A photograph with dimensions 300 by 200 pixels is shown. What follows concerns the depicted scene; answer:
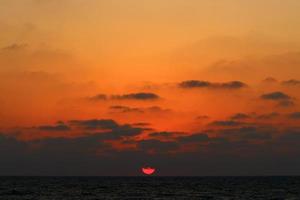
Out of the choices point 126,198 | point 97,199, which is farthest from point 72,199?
point 126,198

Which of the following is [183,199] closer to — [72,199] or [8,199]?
[72,199]

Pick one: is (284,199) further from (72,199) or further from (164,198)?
(72,199)

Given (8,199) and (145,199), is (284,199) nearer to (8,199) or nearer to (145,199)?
(145,199)

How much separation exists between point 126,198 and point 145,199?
240 inches

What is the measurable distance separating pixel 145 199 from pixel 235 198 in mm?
20669

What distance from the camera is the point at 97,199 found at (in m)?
106

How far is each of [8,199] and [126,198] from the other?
25874mm

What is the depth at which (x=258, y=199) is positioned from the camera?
110m

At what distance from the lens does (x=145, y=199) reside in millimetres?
106375

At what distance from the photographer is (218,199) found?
4279 inches

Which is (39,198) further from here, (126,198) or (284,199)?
(284,199)

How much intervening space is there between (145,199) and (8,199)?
2953 cm

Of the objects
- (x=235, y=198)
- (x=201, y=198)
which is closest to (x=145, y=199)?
(x=201, y=198)

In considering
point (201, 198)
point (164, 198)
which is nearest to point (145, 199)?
point (164, 198)
